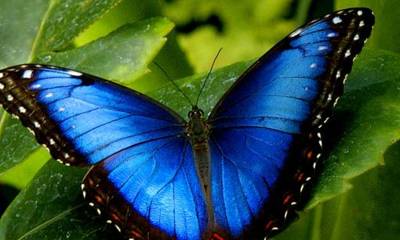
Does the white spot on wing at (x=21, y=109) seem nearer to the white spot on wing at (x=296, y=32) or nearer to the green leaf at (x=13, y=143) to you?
the green leaf at (x=13, y=143)

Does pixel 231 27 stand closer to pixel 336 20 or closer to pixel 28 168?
pixel 28 168

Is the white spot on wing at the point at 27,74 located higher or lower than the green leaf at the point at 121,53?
higher

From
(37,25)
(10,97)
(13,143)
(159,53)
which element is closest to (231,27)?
(159,53)

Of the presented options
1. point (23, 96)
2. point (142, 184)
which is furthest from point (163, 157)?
point (23, 96)

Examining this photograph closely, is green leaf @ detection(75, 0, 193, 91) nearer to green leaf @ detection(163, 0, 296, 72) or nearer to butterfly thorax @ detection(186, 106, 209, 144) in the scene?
butterfly thorax @ detection(186, 106, 209, 144)

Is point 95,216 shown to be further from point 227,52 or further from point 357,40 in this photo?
point 227,52

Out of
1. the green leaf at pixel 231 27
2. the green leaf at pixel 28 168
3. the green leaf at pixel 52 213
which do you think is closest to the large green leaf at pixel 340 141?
the green leaf at pixel 52 213

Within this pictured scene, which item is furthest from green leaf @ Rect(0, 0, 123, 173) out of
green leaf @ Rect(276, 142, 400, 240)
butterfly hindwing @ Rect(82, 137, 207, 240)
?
green leaf @ Rect(276, 142, 400, 240)

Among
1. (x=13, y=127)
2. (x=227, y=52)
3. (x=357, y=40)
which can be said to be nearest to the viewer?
(x=357, y=40)
